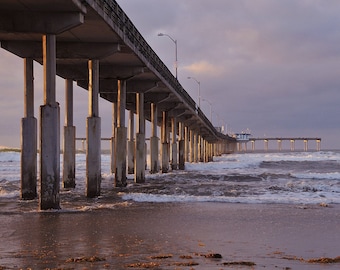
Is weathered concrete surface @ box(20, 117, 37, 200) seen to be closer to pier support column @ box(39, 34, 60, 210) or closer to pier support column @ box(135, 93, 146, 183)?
pier support column @ box(39, 34, 60, 210)

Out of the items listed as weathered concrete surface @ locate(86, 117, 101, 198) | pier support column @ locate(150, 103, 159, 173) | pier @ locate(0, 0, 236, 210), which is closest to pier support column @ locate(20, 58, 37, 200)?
pier @ locate(0, 0, 236, 210)

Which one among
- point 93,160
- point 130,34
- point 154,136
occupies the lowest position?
point 93,160

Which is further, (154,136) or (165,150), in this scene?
(165,150)

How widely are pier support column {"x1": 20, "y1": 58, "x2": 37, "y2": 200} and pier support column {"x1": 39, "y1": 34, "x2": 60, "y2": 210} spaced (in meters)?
4.10

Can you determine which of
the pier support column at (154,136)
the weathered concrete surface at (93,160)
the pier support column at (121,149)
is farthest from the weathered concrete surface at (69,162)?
the pier support column at (154,136)

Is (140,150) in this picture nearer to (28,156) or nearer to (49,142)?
(28,156)

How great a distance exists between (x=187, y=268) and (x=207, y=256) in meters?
1.09

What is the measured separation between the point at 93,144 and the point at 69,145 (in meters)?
7.06

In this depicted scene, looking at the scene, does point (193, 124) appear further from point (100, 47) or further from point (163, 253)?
point (163, 253)

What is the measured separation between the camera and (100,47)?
21781 millimetres

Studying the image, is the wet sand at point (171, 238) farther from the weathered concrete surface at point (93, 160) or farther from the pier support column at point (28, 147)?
the weathered concrete surface at point (93, 160)

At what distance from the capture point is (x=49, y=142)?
1612cm

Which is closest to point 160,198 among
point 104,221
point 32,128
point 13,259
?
point 32,128

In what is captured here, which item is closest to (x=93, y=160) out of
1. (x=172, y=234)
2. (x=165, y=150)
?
(x=172, y=234)
